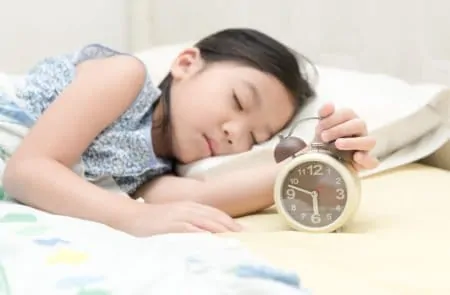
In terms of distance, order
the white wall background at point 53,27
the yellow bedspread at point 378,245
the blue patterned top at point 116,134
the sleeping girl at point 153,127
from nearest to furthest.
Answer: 1. the yellow bedspread at point 378,245
2. the sleeping girl at point 153,127
3. the blue patterned top at point 116,134
4. the white wall background at point 53,27

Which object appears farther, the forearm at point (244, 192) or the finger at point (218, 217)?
the forearm at point (244, 192)

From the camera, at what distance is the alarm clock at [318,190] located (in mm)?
981

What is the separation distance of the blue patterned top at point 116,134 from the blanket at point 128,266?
0.36 metres

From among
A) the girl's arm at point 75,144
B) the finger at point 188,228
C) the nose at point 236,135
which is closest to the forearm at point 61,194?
the girl's arm at point 75,144

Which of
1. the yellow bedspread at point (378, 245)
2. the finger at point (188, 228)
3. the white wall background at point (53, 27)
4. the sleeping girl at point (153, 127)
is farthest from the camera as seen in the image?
the white wall background at point (53, 27)

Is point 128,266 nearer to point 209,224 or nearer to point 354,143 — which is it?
point 209,224

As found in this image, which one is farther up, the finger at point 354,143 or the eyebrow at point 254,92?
the finger at point 354,143

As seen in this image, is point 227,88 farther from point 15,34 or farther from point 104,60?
point 15,34

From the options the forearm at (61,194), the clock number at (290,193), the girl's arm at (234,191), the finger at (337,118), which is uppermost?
the finger at (337,118)

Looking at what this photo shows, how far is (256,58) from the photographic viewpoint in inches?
50.8

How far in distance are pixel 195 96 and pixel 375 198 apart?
302 mm

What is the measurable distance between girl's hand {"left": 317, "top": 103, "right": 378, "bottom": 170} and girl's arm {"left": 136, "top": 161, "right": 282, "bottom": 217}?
13cm

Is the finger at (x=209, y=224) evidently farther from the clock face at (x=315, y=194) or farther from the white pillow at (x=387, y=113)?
the white pillow at (x=387, y=113)

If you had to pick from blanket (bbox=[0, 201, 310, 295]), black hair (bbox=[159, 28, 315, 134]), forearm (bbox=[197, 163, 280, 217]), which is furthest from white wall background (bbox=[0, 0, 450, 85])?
blanket (bbox=[0, 201, 310, 295])
